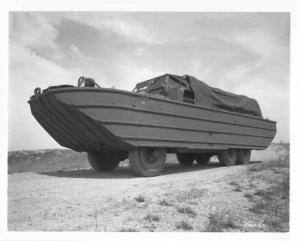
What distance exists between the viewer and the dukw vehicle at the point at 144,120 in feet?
17.3

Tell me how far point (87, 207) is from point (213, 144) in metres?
4.47

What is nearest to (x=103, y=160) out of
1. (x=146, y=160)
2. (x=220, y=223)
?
(x=146, y=160)

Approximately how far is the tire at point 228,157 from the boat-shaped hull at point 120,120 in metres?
1.08

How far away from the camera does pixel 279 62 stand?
5.59 meters

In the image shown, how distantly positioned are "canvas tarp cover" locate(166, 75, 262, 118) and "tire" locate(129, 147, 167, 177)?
5.63ft

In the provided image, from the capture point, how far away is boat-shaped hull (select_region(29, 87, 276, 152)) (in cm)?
523

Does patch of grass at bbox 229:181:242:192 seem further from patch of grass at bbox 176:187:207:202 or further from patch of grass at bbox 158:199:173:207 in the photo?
patch of grass at bbox 158:199:173:207

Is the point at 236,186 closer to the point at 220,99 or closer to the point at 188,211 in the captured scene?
the point at 188,211

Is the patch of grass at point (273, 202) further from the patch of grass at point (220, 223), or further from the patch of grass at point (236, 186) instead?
the patch of grass at point (220, 223)

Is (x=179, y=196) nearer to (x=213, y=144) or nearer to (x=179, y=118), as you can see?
(x=179, y=118)

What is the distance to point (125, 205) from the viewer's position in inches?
150

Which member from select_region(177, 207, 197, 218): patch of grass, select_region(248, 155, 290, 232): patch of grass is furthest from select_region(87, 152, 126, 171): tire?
select_region(177, 207, 197, 218): patch of grass

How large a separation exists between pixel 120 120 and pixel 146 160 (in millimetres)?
1121
